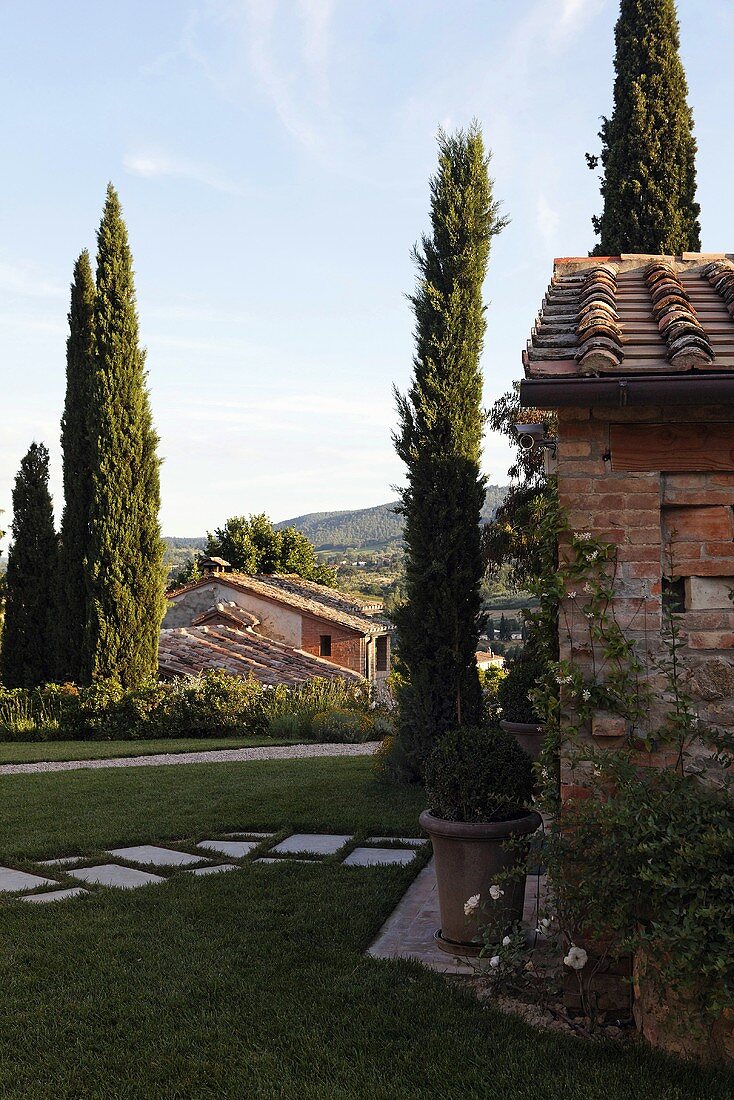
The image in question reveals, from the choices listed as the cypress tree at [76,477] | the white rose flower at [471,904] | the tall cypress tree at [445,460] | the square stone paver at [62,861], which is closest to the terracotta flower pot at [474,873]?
the white rose flower at [471,904]

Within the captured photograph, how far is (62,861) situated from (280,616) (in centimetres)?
2138

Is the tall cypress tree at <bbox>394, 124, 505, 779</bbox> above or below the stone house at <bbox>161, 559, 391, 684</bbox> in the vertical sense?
above

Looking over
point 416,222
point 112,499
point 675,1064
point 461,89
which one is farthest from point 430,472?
point 112,499

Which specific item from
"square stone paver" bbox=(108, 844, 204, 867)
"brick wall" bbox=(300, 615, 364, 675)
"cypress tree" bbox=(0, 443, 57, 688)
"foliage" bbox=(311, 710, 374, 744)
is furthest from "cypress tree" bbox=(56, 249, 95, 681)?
"square stone paver" bbox=(108, 844, 204, 867)

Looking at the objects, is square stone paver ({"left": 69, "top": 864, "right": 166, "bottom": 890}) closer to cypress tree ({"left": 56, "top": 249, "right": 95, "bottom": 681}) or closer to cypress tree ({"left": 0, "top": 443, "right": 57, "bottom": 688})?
cypress tree ({"left": 56, "top": 249, "right": 95, "bottom": 681})

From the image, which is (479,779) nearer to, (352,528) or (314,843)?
(314,843)

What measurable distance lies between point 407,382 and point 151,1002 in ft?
23.3

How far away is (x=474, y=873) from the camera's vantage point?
4219 mm

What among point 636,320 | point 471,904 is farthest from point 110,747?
point 636,320

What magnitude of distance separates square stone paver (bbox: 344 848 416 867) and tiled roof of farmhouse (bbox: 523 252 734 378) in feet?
12.5

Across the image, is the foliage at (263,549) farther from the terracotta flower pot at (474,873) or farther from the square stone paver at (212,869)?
the terracotta flower pot at (474,873)

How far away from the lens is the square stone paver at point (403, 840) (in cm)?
649

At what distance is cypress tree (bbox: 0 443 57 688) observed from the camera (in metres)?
18.6

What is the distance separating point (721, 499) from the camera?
11.7 ft
